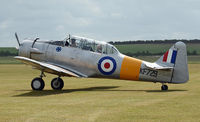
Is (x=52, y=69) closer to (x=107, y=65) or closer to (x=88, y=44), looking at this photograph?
(x=88, y=44)

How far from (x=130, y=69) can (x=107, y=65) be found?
112 centimetres

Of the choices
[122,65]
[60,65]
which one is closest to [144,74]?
[122,65]

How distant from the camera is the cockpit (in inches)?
661

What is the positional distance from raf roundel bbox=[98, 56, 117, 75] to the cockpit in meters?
0.38

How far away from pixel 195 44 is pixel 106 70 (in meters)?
114

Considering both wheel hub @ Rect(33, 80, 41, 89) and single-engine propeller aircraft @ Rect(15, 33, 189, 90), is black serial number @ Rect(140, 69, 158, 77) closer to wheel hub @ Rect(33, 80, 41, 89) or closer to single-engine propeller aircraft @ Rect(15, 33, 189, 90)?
single-engine propeller aircraft @ Rect(15, 33, 189, 90)

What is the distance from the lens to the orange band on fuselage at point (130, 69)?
51.9ft

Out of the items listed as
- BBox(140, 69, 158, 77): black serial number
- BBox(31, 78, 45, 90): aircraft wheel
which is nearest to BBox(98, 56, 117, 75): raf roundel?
BBox(140, 69, 158, 77): black serial number

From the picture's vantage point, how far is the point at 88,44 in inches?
679

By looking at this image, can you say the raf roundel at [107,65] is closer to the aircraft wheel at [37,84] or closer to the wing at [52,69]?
the wing at [52,69]

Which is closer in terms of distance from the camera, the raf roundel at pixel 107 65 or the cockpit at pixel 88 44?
the raf roundel at pixel 107 65

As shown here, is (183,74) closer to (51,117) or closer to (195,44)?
(51,117)

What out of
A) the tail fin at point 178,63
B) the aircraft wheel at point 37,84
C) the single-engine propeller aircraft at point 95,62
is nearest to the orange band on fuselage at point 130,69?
the single-engine propeller aircraft at point 95,62

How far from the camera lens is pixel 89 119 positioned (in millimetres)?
8578
